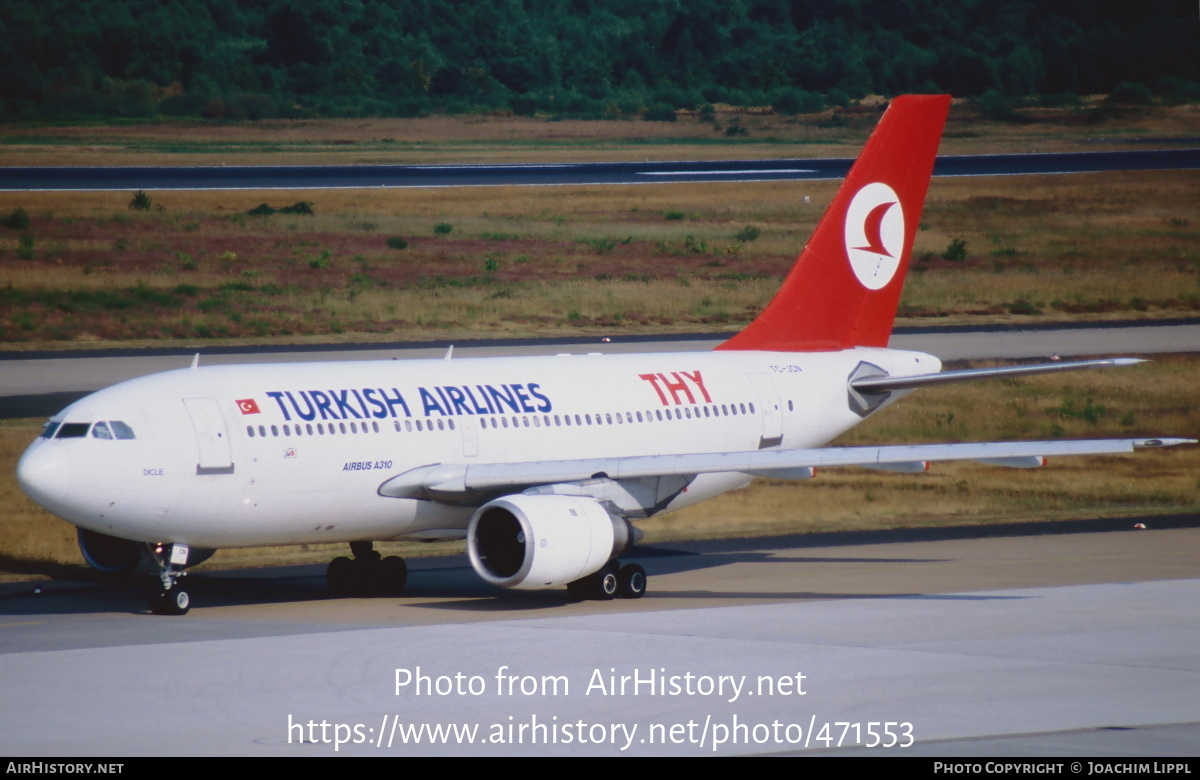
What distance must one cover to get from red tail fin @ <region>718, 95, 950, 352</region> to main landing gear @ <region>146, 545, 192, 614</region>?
1409 cm

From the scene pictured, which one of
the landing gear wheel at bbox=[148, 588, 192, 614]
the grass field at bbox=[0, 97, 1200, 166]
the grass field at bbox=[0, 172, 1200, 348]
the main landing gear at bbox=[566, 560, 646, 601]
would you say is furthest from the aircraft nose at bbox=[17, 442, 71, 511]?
the grass field at bbox=[0, 97, 1200, 166]

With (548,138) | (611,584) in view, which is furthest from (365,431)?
(548,138)

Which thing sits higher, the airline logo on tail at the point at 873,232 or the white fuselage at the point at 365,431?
the airline logo on tail at the point at 873,232

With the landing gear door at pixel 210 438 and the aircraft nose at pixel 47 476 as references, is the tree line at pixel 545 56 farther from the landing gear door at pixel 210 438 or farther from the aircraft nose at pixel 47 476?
the aircraft nose at pixel 47 476

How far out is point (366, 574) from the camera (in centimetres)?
3219

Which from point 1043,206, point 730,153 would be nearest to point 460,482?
point 1043,206

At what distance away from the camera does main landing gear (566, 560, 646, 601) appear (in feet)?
100.0

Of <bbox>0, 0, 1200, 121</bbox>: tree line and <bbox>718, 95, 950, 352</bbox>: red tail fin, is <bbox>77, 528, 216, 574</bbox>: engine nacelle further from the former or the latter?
<bbox>0, 0, 1200, 121</bbox>: tree line

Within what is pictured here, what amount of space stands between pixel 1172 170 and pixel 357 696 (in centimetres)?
10064

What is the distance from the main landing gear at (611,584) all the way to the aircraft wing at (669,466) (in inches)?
65.7

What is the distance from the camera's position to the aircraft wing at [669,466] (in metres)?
28.8

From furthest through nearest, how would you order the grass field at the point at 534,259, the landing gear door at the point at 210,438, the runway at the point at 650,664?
the grass field at the point at 534,259
the landing gear door at the point at 210,438
the runway at the point at 650,664

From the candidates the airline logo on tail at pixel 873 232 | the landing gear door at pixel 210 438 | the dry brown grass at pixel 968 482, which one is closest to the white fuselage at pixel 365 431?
the landing gear door at pixel 210 438

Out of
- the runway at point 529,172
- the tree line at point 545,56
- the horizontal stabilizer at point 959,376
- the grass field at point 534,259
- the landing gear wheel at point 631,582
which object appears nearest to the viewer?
the landing gear wheel at point 631,582
